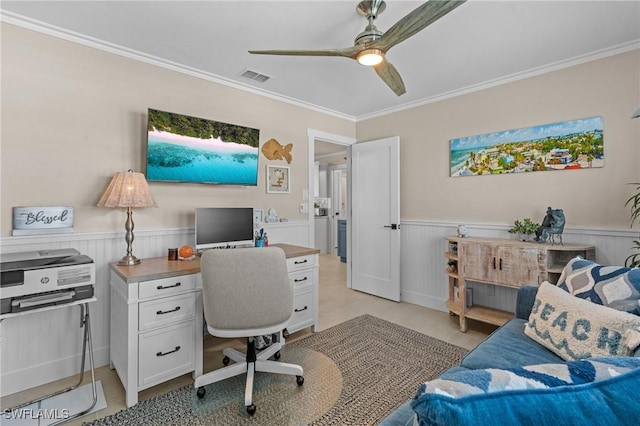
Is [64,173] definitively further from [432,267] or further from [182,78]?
[432,267]

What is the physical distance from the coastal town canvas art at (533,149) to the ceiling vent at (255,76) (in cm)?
220

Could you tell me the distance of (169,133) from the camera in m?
2.63

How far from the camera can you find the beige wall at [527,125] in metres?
2.51

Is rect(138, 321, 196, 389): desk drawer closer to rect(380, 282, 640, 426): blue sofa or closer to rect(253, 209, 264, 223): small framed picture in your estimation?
rect(253, 209, 264, 223): small framed picture

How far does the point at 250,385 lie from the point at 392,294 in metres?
2.49

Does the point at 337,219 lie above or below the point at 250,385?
above

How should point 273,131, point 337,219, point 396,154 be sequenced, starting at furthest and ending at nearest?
point 337,219
point 396,154
point 273,131

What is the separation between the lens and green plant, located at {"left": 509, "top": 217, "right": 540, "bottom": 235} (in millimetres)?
2783

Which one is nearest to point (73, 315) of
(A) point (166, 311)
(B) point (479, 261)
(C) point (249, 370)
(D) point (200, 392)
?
(A) point (166, 311)

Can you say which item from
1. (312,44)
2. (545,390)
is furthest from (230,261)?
(312,44)

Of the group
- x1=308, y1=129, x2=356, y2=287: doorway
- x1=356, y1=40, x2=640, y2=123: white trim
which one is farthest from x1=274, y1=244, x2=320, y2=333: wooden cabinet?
x1=308, y1=129, x2=356, y2=287: doorway

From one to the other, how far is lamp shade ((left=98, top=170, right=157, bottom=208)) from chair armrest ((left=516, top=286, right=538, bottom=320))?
2.71 meters

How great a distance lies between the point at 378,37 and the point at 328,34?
590mm

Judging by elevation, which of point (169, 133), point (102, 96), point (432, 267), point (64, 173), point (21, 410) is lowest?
point (21, 410)
